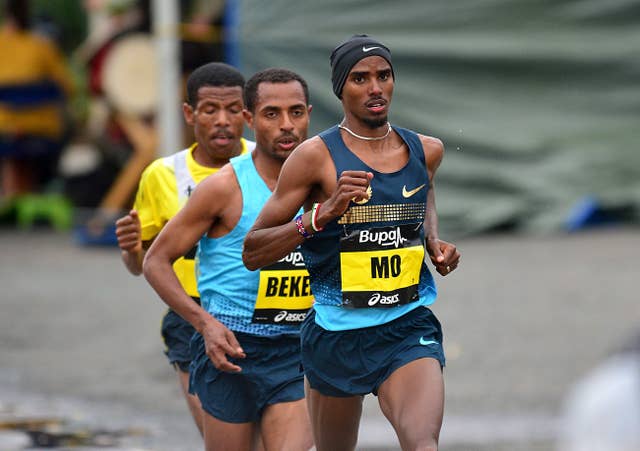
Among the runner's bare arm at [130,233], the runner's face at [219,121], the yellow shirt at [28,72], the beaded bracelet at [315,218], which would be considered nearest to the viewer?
the beaded bracelet at [315,218]

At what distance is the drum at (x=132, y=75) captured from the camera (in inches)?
586

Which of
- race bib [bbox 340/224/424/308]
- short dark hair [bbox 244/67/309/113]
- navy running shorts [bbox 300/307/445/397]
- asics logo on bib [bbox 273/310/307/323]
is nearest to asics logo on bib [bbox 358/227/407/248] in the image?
race bib [bbox 340/224/424/308]

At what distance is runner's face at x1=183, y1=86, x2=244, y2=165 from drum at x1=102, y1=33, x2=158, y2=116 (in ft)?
29.5

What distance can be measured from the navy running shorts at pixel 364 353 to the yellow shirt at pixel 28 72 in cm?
1216

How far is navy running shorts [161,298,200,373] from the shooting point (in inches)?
233

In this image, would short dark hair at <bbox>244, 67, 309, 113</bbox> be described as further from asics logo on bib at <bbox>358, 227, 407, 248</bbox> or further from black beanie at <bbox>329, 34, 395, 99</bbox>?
asics logo on bib at <bbox>358, 227, 407, 248</bbox>

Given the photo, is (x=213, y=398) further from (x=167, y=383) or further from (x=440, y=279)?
(x=440, y=279)

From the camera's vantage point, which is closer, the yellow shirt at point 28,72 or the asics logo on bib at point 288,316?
the asics logo on bib at point 288,316

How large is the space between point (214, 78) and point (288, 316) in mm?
1192

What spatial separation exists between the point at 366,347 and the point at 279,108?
1.00 m

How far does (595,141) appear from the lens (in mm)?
14047

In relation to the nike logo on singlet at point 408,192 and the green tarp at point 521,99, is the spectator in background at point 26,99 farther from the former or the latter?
the nike logo on singlet at point 408,192

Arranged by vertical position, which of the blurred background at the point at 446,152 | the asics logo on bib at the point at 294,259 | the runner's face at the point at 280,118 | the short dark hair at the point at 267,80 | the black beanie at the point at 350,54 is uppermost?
the black beanie at the point at 350,54

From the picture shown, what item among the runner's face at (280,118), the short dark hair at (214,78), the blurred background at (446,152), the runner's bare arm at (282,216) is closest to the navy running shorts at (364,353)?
the runner's bare arm at (282,216)
